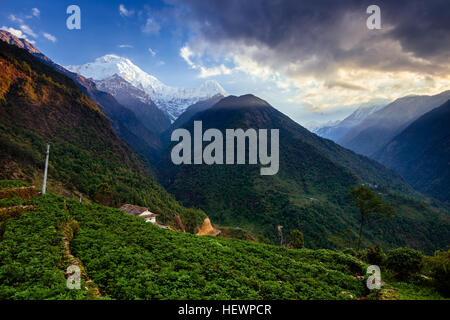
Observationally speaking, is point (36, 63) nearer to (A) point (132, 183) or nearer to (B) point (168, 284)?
(A) point (132, 183)

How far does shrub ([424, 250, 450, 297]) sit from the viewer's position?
10.6m

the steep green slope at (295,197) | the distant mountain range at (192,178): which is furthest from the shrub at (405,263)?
the steep green slope at (295,197)

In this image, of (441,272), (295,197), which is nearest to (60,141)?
(441,272)

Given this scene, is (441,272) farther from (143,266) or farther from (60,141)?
(60,141)

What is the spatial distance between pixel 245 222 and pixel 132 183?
49.9 m

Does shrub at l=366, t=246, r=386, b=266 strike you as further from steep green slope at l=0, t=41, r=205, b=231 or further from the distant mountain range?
the distant mountain range

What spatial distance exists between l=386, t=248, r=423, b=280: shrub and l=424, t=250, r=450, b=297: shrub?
1.29 meters

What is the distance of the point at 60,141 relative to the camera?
235 feet

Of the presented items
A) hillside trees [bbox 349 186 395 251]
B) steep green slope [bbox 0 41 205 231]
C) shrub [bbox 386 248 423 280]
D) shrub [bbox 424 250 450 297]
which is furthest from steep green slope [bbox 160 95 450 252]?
shrub [bbox 424 250 450 297]

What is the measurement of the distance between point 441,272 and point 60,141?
92.1 meters

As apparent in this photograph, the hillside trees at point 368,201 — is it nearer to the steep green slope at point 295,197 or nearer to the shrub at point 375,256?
the shrub at point 375,256

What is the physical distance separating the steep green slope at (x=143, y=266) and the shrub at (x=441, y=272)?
3.63 m
